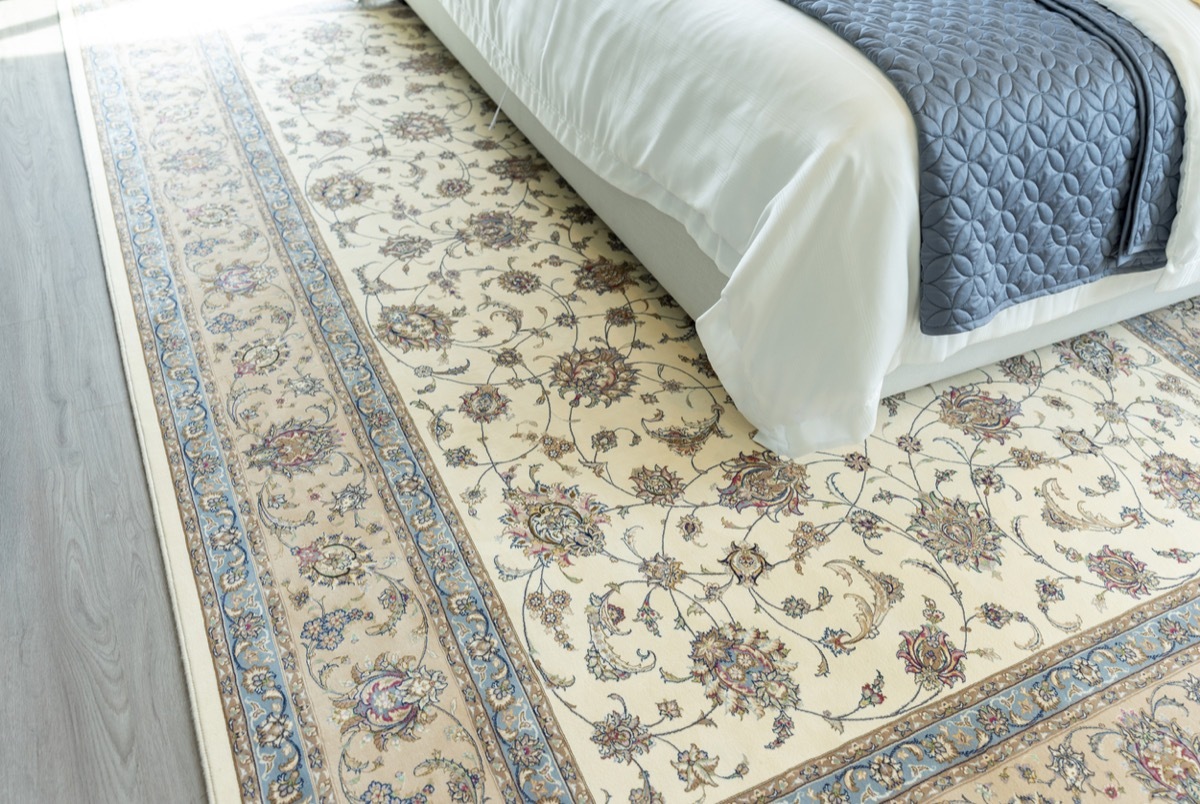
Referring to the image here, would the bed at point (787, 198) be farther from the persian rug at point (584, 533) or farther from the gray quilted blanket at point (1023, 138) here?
the persian rug at point (584, 533)

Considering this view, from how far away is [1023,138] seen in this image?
1.51 m

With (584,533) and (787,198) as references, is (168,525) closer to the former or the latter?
(584,533)

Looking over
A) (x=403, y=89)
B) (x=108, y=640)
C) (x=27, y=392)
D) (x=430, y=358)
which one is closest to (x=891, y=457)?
(x=430, y=358)

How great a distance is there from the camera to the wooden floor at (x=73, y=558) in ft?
4.19

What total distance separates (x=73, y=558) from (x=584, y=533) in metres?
0.85

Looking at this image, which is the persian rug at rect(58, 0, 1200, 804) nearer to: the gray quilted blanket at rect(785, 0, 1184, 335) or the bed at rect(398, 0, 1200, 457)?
the bed at rect(398, 0, 1200, 457)

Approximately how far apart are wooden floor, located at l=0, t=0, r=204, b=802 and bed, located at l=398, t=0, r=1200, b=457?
1073 millimetres

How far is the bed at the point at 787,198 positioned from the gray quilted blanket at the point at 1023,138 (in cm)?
4

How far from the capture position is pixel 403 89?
2.86m

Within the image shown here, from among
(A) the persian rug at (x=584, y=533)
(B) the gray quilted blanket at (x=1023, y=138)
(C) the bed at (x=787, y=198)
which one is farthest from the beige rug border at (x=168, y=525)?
(B) the gray quilted blanket at (x=1023, y=138)

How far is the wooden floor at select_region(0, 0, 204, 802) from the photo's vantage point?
1278 mm

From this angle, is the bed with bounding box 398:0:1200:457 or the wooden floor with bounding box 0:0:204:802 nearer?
the wooden floor with bounding box 0:0:204:802

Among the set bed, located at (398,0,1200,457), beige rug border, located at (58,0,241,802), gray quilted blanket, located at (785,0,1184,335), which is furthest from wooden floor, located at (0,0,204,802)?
gray quilted blanket, located at (785,0,1184,335)

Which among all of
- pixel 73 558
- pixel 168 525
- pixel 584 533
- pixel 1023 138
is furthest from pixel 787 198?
pixel 73 558
